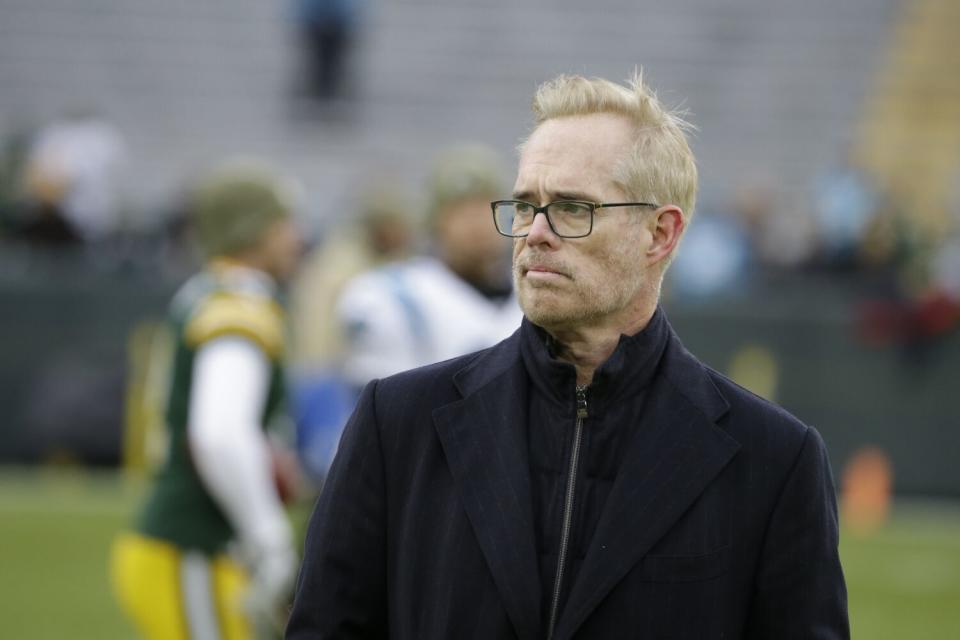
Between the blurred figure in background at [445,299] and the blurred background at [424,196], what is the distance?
2.10 metres

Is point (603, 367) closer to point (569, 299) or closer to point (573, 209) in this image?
point (569, 299)

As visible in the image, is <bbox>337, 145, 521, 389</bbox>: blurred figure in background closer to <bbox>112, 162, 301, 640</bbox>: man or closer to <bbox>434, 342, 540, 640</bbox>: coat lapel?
<bbox>112, 162, 301, 640</bbox>: man

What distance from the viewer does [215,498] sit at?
4.88 m

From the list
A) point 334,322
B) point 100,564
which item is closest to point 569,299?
point 334,322

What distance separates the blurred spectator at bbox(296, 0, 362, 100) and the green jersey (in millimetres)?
14485

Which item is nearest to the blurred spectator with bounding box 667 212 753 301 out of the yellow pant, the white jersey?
the white jersey

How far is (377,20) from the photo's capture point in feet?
70.7

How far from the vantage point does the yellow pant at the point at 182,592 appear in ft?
15.8

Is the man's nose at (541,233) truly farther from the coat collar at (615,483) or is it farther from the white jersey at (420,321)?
the white jersey at (420,321)

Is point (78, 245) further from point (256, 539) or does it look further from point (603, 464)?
point (603, 464)

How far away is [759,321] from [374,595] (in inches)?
428

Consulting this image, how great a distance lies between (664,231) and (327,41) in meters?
17.1

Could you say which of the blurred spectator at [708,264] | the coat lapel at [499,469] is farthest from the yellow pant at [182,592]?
the blurred spectator at [708,264]

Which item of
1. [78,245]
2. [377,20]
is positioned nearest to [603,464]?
[78,245]
